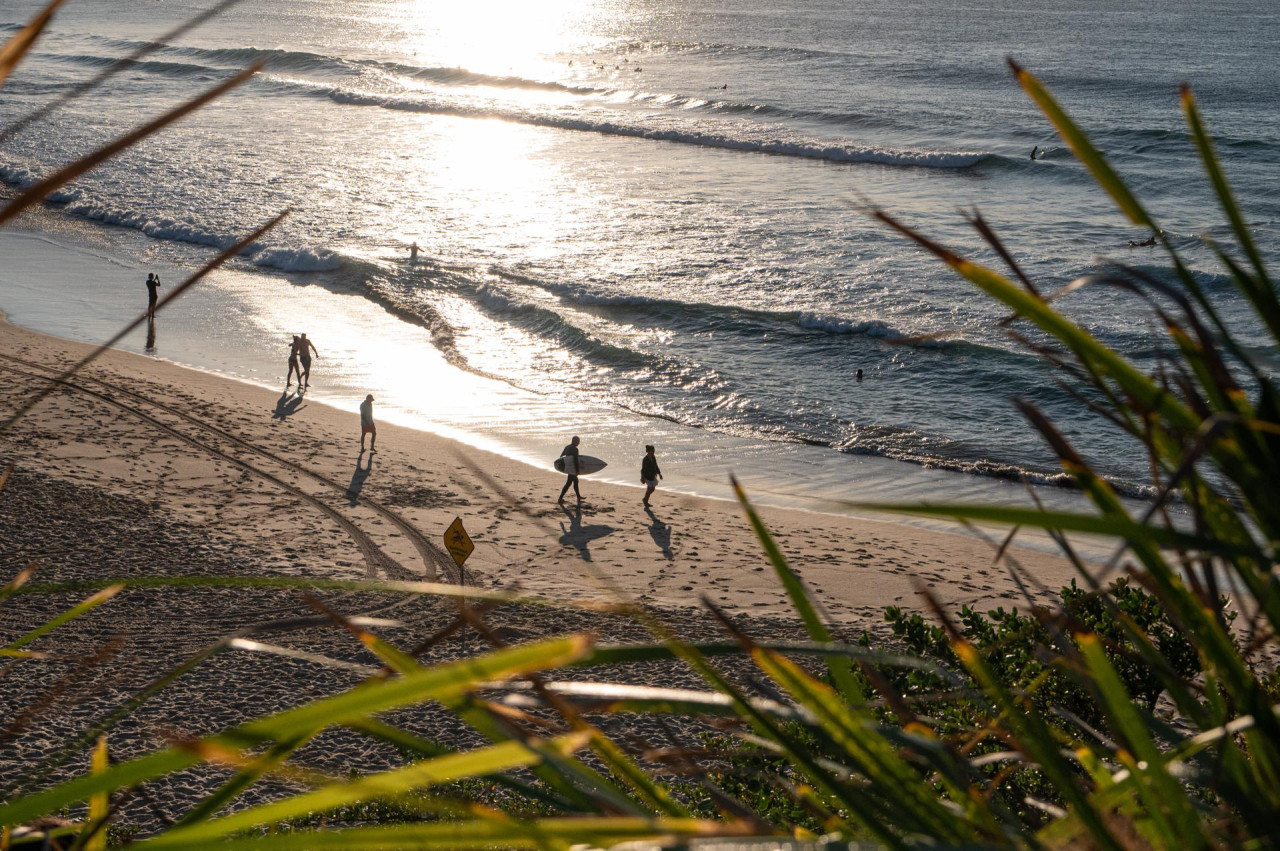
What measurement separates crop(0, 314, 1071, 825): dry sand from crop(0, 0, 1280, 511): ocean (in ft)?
8.09

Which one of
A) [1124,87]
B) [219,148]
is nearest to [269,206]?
[219,148]

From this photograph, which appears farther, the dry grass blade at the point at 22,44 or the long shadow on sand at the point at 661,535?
the long shadow on sand at the point at 661,535

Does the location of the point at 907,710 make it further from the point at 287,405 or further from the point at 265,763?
the point at 287,405

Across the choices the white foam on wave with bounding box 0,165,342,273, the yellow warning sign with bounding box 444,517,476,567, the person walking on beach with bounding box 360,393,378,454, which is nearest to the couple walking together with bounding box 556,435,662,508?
the person walking on beach with bounding box 360,393,378,454

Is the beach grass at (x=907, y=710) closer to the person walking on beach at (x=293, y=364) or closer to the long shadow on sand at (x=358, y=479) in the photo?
the long shadow on sand at (x=358, y=479)

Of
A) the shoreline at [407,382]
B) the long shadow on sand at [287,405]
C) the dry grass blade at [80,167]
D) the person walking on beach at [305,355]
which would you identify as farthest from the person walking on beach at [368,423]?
the dry grass blade at [80,167]

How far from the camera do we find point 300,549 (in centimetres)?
1357

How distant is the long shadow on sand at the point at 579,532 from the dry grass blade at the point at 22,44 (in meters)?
13.3

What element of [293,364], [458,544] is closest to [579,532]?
[458,544]

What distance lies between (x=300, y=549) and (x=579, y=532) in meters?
3.67

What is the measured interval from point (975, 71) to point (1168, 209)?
121 ft

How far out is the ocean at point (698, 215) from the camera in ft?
69.6

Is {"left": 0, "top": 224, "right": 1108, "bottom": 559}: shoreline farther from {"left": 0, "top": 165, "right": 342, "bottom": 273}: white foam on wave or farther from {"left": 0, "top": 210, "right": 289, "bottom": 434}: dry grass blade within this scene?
{"left": 0, "top": 210, "right": 289, "bottom": 434}: dry grass blade

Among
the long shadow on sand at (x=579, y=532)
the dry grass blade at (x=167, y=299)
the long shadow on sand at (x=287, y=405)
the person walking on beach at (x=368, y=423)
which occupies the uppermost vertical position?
the dry grass blade at (x=167, y=299)
